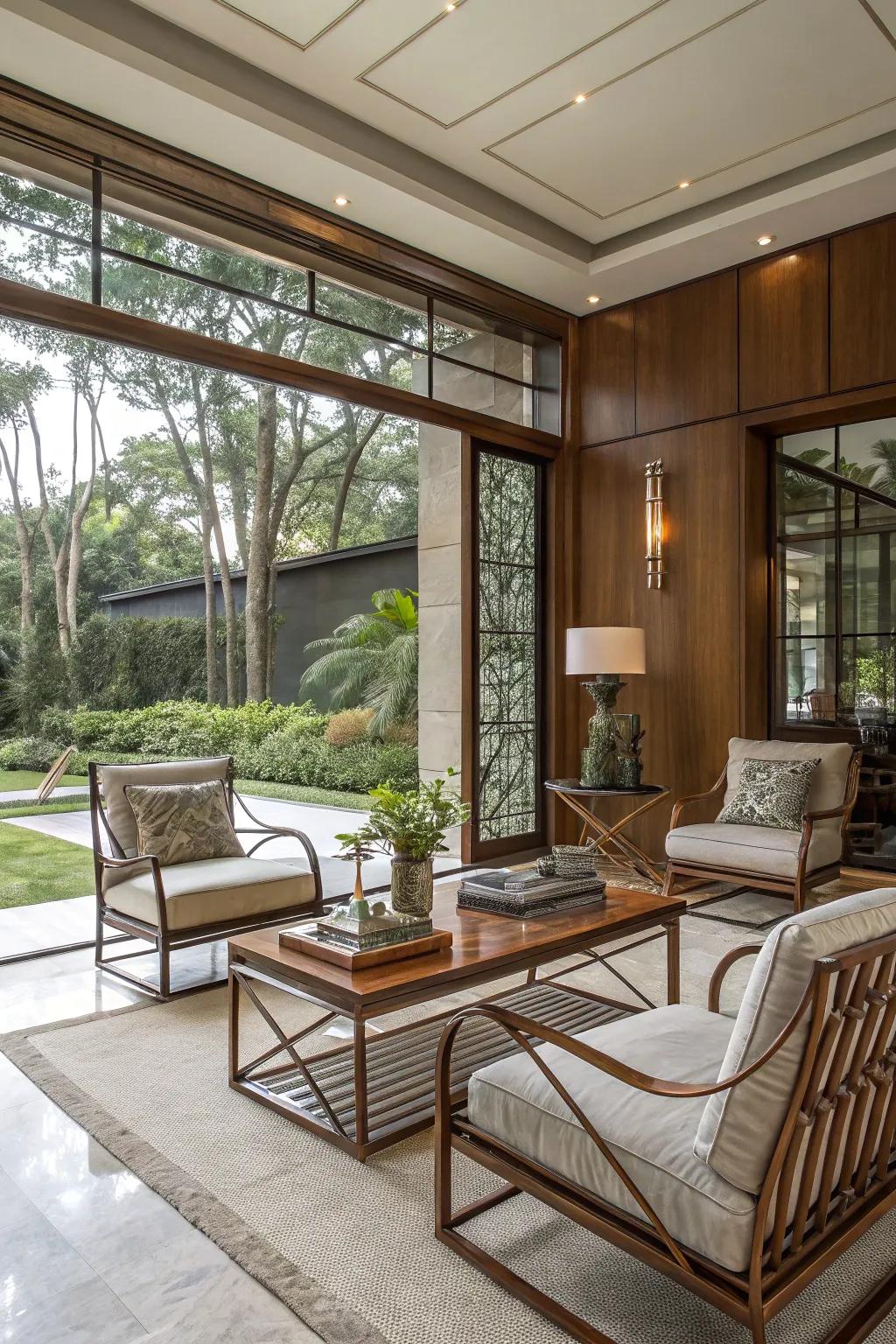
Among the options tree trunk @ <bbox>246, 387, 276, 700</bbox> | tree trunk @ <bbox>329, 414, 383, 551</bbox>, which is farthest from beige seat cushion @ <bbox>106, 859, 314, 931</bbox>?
tree trunk @ <bbox>329, 414, 383, 551</bbox>

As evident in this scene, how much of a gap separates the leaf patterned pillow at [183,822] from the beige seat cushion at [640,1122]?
217cm

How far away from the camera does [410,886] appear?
270cm

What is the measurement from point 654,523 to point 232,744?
170 inches

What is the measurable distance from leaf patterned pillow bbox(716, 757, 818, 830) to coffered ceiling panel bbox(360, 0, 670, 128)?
326 cm

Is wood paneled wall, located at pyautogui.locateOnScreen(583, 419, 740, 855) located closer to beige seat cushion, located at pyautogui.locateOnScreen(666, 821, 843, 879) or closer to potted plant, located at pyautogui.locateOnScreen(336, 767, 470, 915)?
beige seat cushion, located at pyautogui.locateOnScreen(666, 821, 843, 879)

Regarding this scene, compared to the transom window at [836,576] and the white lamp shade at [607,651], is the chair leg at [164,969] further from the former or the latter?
the transom window at [836,576]

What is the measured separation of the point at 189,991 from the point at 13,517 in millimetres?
3210

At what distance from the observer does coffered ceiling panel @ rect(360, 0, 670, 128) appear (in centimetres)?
350

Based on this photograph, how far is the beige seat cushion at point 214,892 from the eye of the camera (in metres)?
3.39

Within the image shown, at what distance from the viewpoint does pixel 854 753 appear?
4617mm

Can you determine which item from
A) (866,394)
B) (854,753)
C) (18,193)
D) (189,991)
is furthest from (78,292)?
(854,753)

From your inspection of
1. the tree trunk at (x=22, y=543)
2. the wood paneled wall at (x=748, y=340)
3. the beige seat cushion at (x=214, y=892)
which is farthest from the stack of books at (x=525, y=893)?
the tree trunk at (x=22, y=543)

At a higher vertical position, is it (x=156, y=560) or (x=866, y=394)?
(x=866, y=394)

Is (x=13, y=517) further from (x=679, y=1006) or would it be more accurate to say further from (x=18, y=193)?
(x=679, y=1006)
